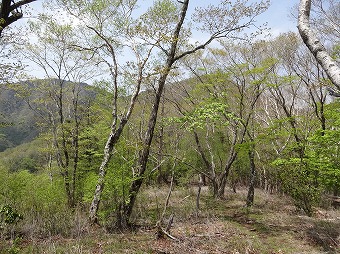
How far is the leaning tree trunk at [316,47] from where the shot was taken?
2.60m

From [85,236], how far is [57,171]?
9.13m

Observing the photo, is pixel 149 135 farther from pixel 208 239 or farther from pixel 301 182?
pixel 301 182

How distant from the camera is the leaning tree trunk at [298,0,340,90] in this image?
8.52 feet

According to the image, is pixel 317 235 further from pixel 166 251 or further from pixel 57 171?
pixel 57 171

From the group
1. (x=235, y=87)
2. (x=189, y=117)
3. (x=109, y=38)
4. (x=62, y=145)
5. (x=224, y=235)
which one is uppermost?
(x=109, y=38)

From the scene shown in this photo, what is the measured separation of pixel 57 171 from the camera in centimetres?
1551

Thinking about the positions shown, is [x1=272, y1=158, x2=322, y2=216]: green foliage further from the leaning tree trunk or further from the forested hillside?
the leaning tree trunk

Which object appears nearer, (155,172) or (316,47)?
(316,47)

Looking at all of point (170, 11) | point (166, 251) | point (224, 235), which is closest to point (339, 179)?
point (224, 235)

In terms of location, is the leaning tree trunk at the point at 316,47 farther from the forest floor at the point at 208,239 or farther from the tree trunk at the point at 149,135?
the tree trunk at the point at 149,135

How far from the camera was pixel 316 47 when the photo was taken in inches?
112

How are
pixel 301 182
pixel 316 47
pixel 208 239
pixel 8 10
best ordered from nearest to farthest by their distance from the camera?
pixel 316 47 < pixel 8 10 < pixel 208 239 < pixel 301 182

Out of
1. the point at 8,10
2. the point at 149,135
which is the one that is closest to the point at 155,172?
the point at 149,135

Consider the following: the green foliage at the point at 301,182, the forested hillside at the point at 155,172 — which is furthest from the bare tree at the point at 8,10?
the green foliage at the point at 301,182
